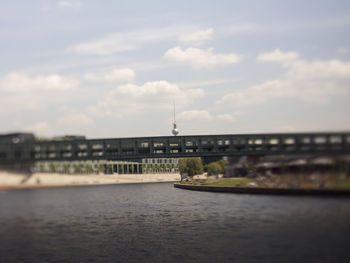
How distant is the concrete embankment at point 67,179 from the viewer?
9830cm

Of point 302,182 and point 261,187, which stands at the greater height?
point 302,182

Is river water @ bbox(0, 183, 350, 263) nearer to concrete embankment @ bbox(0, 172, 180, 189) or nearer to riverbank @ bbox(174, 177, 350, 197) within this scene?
riverbank @ bbox(174, 177, 350, 197)

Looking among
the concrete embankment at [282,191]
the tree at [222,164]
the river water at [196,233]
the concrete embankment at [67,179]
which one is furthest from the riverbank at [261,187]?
the concrete embankment at [67,179]

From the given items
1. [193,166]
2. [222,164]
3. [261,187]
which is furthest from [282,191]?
[193,166]

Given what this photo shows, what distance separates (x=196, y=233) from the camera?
4656 centimetres

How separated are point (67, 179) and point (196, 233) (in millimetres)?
126159

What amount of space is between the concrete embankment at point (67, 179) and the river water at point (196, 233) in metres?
22.2

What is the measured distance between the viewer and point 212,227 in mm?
48656

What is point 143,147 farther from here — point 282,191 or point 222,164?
point 282,191

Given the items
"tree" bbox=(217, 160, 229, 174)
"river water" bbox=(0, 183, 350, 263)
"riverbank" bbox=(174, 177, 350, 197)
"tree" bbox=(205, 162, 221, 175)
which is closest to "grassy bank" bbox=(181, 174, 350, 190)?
"riverbank" bbox=(174, 177, 350, 197)

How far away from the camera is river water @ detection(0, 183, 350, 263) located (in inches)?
1037

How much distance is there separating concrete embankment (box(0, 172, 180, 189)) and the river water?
2224 centimetres

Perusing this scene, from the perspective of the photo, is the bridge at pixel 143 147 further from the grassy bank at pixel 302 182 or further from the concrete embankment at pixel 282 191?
the grassy bank at pixel 302 182

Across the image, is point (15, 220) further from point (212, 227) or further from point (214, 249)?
point (214, 249)
